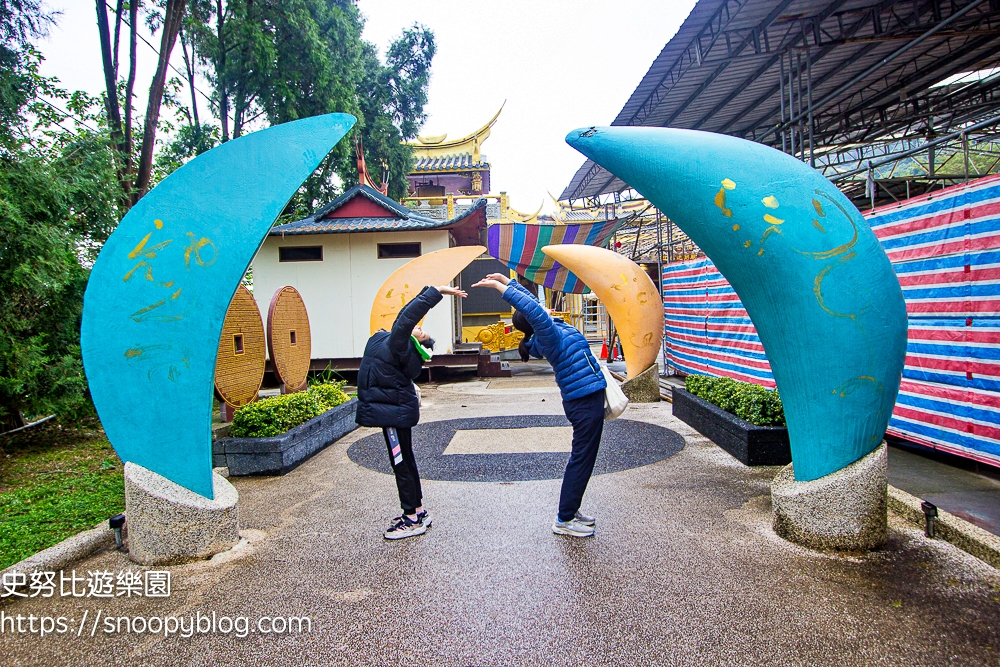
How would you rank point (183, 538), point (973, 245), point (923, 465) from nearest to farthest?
point (183, 538) → point (973, 245) → point (923, 465)

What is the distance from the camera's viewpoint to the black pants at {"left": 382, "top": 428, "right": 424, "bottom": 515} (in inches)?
148

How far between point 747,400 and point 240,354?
5.77 meters

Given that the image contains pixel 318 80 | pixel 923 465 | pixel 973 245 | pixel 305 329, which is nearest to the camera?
pixel 973 245

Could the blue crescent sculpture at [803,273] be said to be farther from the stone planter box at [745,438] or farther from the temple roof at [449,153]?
the temple roof at [449,153]

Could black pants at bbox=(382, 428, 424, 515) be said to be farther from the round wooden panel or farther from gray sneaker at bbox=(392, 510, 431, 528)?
the round wooden panel

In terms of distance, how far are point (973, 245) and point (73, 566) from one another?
6.66 meters

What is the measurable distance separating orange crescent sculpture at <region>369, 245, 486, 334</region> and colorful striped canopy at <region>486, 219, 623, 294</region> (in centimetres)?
440

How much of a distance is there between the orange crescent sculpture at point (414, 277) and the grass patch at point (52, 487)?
14.0ft

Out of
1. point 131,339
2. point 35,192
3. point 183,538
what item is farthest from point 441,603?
point 35,192

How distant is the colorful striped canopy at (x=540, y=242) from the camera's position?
1360 centimetres

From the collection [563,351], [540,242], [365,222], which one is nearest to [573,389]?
[563,351]

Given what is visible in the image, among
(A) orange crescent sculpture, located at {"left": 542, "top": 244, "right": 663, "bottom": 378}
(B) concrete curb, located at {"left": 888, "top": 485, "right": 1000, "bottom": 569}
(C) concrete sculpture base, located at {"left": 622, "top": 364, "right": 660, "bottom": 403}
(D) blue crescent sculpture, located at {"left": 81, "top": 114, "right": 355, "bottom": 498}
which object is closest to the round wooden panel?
(D) blue crescent sculpture, located at {"left": 81, "top": 114, "right": 355, "bottom": 498}

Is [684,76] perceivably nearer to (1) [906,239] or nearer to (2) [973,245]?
(1) [906,239]

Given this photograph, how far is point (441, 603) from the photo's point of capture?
9.46ft
